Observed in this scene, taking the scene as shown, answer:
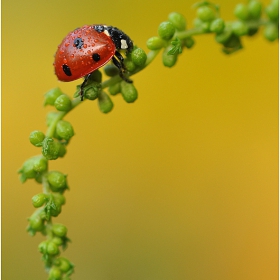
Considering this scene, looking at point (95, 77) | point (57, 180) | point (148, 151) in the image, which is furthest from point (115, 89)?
point (148, 151)

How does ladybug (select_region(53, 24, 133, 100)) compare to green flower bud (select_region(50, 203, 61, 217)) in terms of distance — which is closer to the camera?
green flower bud (select_region(50, 203, 61, 217))

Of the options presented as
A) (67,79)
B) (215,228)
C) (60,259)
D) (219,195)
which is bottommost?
(60,259)

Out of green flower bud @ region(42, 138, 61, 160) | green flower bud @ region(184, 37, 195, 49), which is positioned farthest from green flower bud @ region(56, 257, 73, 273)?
green flower bud @ region(184, 37, 195, 49)

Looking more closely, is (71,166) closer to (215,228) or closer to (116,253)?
(116,253)

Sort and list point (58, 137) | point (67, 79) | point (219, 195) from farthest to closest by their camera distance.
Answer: point (219, 195) < point (67, 79) < point (58, 137)

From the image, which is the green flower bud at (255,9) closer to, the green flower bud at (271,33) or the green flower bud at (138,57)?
the green flower bud at (271,33)

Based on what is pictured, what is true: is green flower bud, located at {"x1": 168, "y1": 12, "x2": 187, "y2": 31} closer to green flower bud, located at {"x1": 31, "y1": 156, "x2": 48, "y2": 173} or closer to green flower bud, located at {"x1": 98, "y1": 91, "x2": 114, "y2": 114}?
green flower bud, located at {"x1": 98, "y1": 91, "x2": 114, "y2": 114}

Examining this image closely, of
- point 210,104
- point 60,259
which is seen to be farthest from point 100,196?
point 60,259
